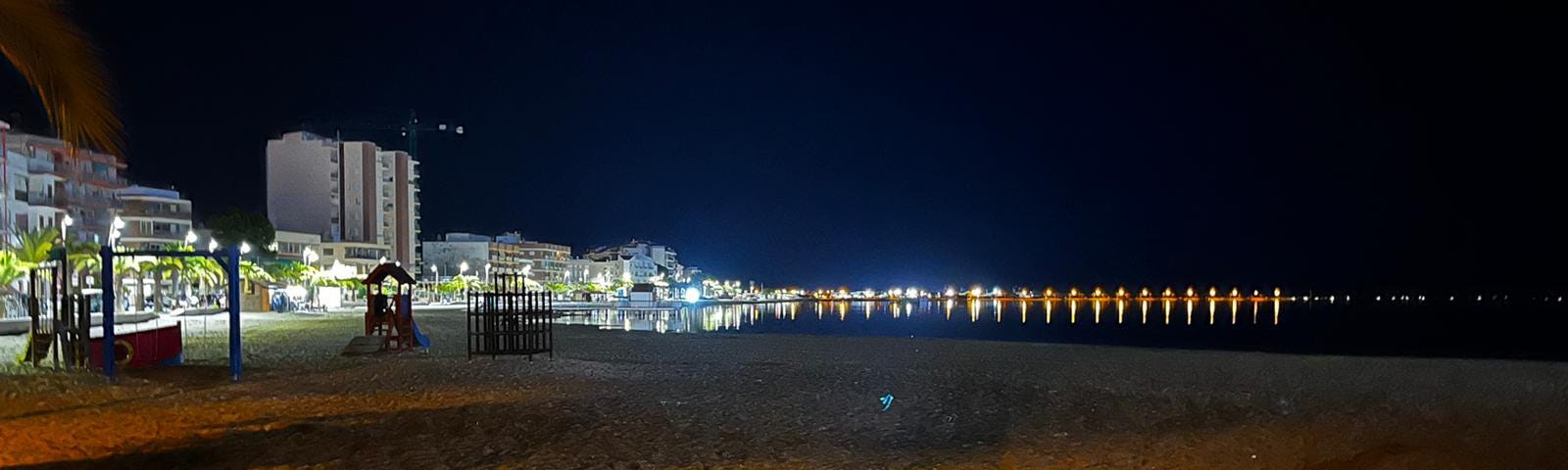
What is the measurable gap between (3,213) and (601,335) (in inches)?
1489

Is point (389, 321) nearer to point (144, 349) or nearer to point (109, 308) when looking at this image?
point (144, 349)

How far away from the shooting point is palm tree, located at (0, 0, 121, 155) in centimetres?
511

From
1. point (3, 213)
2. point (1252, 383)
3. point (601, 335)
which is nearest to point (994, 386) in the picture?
point (1252, 383)

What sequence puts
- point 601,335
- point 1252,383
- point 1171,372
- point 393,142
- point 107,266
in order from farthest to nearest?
point 393,142, point 601,335, point 1171,372, point 1252,383, point 107,266

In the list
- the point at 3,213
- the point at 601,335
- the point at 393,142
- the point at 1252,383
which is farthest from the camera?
the point at 393,142

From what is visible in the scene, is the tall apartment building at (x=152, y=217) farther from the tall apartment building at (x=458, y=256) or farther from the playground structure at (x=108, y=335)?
the playground structure at (x=108, y=335)

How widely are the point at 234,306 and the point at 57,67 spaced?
911cm

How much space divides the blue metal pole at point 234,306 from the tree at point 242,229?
62573 mm

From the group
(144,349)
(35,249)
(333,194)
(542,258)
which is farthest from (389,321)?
(542,258)

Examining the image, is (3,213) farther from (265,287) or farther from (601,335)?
(601,335)

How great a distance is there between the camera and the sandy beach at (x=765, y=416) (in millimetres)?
8508

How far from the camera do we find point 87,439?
8695 millimetres

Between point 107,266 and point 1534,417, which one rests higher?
point 107,266

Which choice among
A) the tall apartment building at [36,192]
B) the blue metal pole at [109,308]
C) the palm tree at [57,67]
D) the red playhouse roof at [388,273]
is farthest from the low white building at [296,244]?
the palm tree at [57,67]
